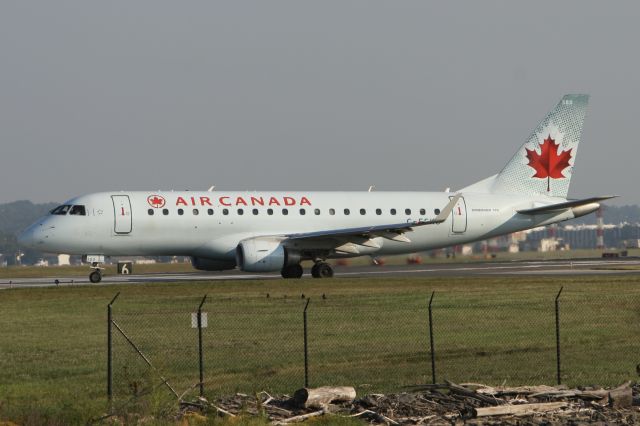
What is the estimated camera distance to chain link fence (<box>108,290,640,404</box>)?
22234 millimetres

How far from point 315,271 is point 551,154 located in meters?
15.7

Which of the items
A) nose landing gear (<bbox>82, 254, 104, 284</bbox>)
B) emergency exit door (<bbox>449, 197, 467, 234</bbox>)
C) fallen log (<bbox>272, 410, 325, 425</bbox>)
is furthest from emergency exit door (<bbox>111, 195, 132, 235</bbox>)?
fallen log (<bbox>272, 410, 325, 425</bbox>)

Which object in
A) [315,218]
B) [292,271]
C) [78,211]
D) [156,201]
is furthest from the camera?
[315,218]

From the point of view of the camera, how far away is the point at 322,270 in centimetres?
5194

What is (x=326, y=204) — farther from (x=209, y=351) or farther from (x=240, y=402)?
(x=240, y=402)

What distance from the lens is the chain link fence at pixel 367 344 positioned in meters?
22.2

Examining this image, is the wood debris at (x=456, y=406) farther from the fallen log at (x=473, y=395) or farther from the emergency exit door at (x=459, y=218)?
the emergency exit door at (x=459, y=218)

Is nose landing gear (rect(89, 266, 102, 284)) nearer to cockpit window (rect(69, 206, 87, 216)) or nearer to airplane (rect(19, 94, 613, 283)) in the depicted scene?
airplane (rect(19, 94, 613, 283))

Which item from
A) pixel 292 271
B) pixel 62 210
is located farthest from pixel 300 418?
pixel 292 271

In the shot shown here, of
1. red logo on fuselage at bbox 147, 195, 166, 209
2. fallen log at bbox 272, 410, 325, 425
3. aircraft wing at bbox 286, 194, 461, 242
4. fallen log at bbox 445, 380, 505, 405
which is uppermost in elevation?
red logo on fuselage at bbox 147, 195, 166, 209

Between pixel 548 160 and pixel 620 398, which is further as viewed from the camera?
pixel 548 160

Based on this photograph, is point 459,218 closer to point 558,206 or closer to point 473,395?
point 558,206

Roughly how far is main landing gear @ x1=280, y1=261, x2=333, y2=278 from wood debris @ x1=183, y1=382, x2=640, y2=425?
105 ft

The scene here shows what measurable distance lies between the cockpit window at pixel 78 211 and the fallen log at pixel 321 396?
31.6m
